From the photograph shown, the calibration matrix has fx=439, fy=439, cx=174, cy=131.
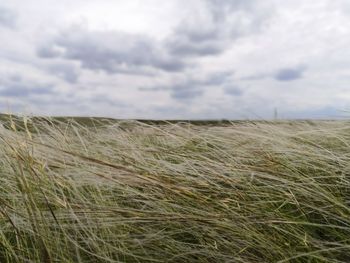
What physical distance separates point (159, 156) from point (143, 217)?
47.8 inches

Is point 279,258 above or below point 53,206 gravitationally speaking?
below

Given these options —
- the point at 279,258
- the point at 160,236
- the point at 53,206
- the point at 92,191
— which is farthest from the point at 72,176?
the point at 279,258

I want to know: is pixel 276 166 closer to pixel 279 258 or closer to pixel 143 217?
pixel 279 258

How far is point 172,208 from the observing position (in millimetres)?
2045

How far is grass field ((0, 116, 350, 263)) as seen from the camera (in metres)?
1.80

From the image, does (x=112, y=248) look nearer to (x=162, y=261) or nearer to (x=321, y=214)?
(x=162, y=261)

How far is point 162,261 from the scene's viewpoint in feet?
5.76

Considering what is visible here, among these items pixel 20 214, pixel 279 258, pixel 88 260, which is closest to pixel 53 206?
pixel 20 214

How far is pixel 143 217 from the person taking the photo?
1.84 metres

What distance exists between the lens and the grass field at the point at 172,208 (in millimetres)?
1797

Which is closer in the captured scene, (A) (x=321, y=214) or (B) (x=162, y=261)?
(B) (x=162, y=261)

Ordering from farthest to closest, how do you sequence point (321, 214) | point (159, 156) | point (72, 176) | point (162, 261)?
point (159, 156) < point (72, 176) < point (321, 214) < point (162, 261)

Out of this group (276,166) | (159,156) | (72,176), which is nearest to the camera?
(72,176)

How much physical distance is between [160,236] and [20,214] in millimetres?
584
